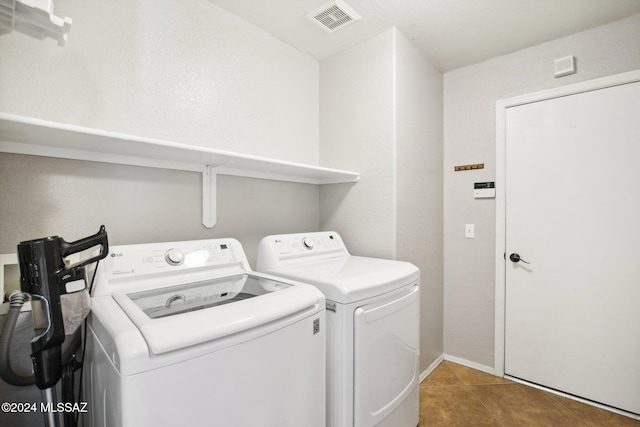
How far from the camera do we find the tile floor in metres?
1.81

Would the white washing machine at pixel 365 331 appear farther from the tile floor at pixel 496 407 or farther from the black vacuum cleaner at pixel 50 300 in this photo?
the black vacuum cleaner at pixel 50 300

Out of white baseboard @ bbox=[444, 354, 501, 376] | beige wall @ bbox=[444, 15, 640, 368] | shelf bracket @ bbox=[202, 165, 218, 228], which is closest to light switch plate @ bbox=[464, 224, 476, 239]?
beige wall @ bbox=[444, 15, 640, 368]

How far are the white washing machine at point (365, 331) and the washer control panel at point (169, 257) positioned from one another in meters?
0.24

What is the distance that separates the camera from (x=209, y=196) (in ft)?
5.70

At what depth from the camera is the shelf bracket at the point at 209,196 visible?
1720 millimetres

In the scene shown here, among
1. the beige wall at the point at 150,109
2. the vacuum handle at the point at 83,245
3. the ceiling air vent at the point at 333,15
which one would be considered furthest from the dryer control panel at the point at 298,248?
the ceiling air vent at the point at 333,15

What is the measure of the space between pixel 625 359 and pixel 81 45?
3.46 metres

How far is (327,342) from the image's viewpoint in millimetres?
1300

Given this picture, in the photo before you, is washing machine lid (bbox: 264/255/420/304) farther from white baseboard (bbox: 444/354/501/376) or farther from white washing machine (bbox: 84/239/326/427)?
white baseboard (bbox: 444/354/501/376)

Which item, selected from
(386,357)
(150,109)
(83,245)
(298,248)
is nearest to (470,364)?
(386,357)

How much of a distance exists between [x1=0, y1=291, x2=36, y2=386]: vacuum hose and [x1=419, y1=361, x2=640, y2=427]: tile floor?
1.95 meters

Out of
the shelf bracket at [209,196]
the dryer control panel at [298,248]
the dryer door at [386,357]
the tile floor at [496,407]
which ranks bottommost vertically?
the tile floor at [496,407]

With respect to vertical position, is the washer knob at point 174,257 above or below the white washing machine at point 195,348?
above

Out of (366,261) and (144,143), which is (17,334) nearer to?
(144,143)
